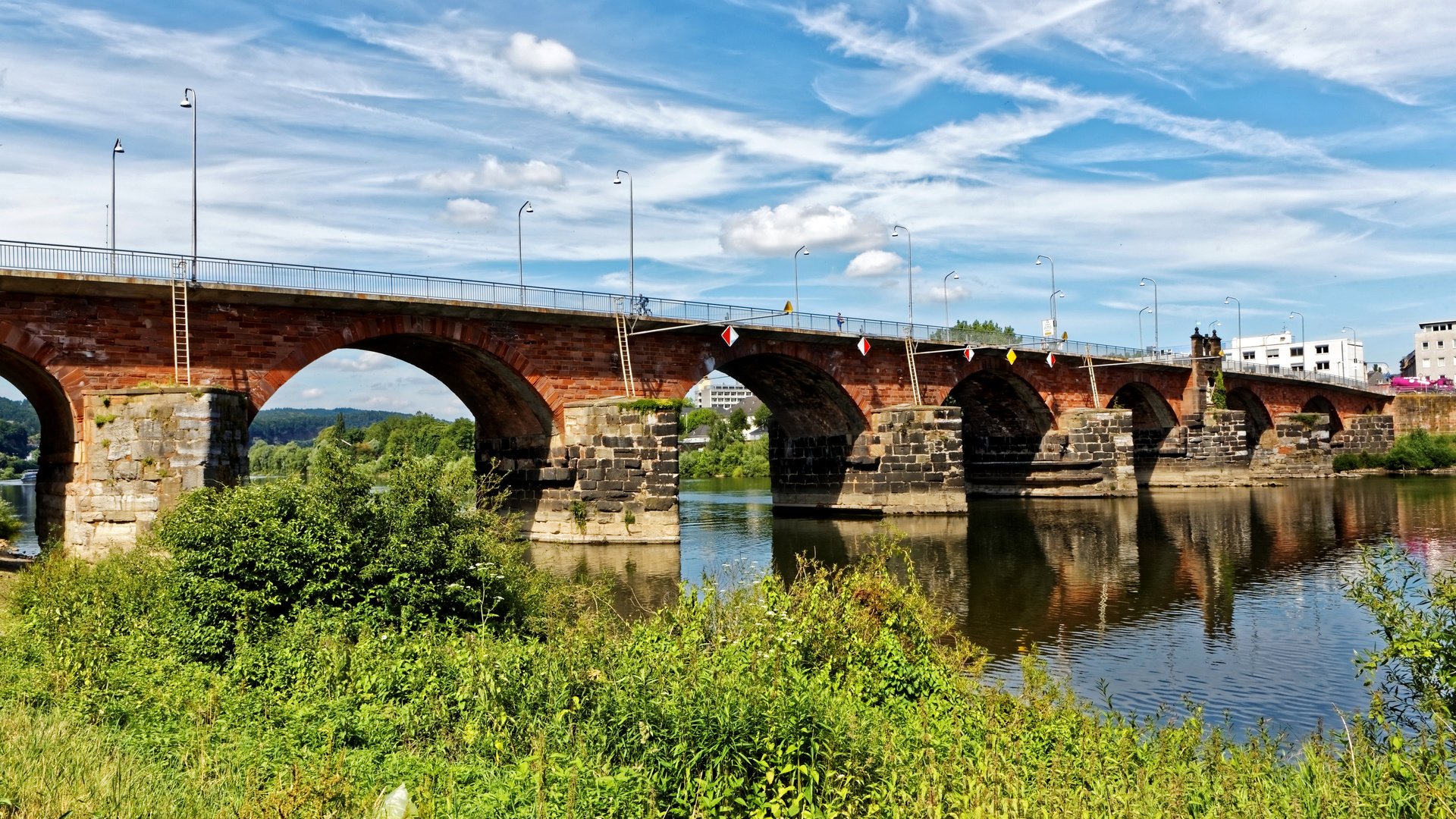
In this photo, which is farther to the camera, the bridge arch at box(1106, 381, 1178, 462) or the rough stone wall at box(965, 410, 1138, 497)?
the bridge arch at box(1106, 381, 1178, 462)

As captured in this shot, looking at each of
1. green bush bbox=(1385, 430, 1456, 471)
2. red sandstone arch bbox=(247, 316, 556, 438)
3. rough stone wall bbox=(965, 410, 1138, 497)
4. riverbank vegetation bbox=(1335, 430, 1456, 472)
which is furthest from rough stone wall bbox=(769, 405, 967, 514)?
green bush bbox=(1385, 430, 1456, 471)

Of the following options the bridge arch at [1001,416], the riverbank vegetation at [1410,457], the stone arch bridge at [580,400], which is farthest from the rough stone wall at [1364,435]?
the bridge arch at [1001,416]

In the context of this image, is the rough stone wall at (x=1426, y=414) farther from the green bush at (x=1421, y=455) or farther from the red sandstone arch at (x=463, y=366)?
the red sandstone arch at (x=463, y=366)

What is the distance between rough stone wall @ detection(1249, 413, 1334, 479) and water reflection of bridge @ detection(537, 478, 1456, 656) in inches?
768

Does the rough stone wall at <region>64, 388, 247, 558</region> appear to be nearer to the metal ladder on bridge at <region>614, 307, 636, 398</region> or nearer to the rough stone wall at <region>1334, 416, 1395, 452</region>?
the metal ladder on bridge at <region>614, 307, 636, 398</region>

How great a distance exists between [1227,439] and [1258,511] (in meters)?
19.4

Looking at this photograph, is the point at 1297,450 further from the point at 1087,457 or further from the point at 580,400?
the point at 580,400

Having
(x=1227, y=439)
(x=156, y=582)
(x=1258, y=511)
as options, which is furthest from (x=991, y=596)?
(x=1227, y=439)

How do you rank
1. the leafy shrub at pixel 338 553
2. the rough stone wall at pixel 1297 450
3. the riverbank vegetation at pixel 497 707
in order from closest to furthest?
the riverbank vegetation at pixel 497 707
the leafy shrub at pixel 338 553
the rough stone wall at pixel 1297 450

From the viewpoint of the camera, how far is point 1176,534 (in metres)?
36.5

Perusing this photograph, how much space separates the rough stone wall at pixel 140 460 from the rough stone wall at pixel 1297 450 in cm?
6823

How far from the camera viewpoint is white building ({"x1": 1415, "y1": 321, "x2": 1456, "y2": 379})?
12838cm

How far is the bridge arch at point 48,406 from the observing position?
80.8ft

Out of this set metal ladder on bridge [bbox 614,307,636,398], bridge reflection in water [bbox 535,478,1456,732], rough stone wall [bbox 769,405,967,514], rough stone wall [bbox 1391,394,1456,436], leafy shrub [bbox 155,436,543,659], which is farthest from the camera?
rough stone wall [bbox 1391,394,1456,436]
